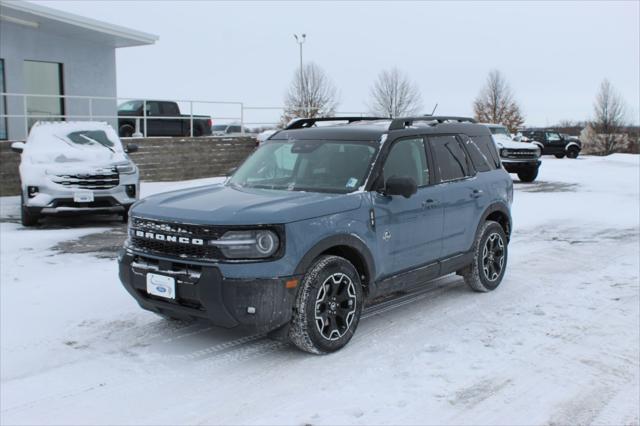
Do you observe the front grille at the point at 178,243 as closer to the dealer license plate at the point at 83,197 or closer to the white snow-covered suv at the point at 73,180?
the dealer license plate at the point at 83,197

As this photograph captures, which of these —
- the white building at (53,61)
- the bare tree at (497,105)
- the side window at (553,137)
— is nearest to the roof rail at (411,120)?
the white building at (53,61)

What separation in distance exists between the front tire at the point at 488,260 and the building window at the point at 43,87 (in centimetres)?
1734

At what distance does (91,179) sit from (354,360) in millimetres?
8010

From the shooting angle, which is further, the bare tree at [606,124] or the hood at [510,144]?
the bare tree at [606,124]

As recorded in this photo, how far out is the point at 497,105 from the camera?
272ft

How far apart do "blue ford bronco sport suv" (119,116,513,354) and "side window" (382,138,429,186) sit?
2 cm

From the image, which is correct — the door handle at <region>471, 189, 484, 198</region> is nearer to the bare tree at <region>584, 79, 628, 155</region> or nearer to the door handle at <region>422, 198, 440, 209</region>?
the door handle at <region>422, 198, 440, 209</region>

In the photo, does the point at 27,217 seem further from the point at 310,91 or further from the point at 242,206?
the point at 310,91

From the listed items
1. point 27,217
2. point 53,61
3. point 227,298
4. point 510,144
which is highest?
point 53,61

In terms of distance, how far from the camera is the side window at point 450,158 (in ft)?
21.4

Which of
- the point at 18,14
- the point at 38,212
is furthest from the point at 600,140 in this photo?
the point at 38,212

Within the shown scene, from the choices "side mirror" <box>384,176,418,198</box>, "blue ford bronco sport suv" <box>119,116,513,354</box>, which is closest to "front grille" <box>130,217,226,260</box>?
"blue ford bronco sport suv" <box>119,116,513,354</box>

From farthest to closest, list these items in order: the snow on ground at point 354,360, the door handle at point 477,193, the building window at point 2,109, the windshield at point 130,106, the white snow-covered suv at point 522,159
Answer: the windshield at point 130,106, the white snow-covered suv at point 522,159, the building window at point 2,109, the door handle at point 477,193, the snow on ground at point 354,360

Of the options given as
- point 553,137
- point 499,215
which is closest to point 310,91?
point 553,137
